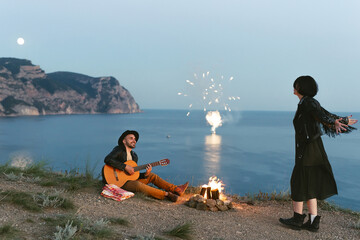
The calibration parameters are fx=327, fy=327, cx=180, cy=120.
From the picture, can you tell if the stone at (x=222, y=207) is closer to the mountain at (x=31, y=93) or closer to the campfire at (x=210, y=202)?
the campfire at (x=210, y=202)

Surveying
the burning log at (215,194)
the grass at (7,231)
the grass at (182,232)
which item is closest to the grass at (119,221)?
the grass at (182,232)

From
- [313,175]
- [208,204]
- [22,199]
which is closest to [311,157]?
[313,175]

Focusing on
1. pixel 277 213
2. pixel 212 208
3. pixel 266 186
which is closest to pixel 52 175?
pixel 212 208

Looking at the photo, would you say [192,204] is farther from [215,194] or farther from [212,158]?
[212,158]

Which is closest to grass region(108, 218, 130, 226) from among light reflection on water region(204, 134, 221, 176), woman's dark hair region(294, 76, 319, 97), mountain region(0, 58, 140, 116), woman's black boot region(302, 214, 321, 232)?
woman's black boot region(302, 214, 321, 232)

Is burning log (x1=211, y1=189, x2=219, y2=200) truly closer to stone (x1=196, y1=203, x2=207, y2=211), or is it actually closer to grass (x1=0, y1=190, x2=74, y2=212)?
stone (x1=196, y1=203, x2=207, y2=211)

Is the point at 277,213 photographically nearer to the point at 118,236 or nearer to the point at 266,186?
the point at 118,236

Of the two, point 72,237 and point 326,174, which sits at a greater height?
point 326,174

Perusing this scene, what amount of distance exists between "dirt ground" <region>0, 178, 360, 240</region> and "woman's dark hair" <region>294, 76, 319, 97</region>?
7.60ft

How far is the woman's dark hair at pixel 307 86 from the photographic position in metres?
5.29

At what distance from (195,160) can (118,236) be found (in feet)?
151

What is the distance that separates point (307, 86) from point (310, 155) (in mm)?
1114

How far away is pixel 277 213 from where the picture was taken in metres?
6.71

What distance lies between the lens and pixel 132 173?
22.9 feet
